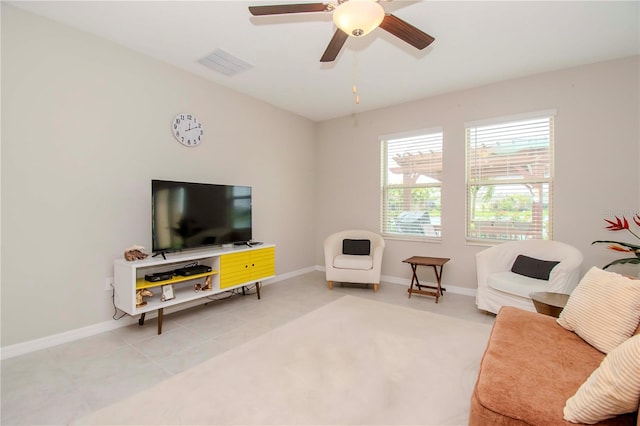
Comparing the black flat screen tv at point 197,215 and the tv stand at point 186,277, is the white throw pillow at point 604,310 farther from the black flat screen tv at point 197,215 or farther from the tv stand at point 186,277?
the black flat screen tv at point 197,215

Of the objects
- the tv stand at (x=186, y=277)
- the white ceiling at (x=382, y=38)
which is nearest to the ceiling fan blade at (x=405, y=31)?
the white ceiling at (x=382, y=38)

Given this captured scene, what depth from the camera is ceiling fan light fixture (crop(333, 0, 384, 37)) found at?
5.36 ft

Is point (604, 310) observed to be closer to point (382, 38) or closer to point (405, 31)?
point (405, 31)

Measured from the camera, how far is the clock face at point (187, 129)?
11.4 feet

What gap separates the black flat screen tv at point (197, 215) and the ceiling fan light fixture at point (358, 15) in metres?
2.35

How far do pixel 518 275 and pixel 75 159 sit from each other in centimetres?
479

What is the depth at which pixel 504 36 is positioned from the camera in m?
2.80

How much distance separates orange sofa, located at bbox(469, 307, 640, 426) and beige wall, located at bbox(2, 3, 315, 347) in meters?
3.33

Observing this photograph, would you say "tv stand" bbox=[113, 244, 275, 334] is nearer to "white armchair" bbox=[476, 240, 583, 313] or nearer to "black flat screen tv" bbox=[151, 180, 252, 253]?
"black flat screen tv" bbox=[151, 180, 252, 253]

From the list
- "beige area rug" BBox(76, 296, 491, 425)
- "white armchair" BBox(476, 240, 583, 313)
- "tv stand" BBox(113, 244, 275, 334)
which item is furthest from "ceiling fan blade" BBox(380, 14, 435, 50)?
"tv stand" BBox(113, 244, 275, 334)

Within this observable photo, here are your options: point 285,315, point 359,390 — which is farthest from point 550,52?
point 285,315

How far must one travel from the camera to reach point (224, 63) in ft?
11.0

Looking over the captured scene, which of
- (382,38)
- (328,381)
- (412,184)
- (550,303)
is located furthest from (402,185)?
(328,381)

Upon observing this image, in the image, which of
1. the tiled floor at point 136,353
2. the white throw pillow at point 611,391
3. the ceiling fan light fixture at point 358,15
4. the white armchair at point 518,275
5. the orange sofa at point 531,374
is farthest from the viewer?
the white armchair at point 518,275
